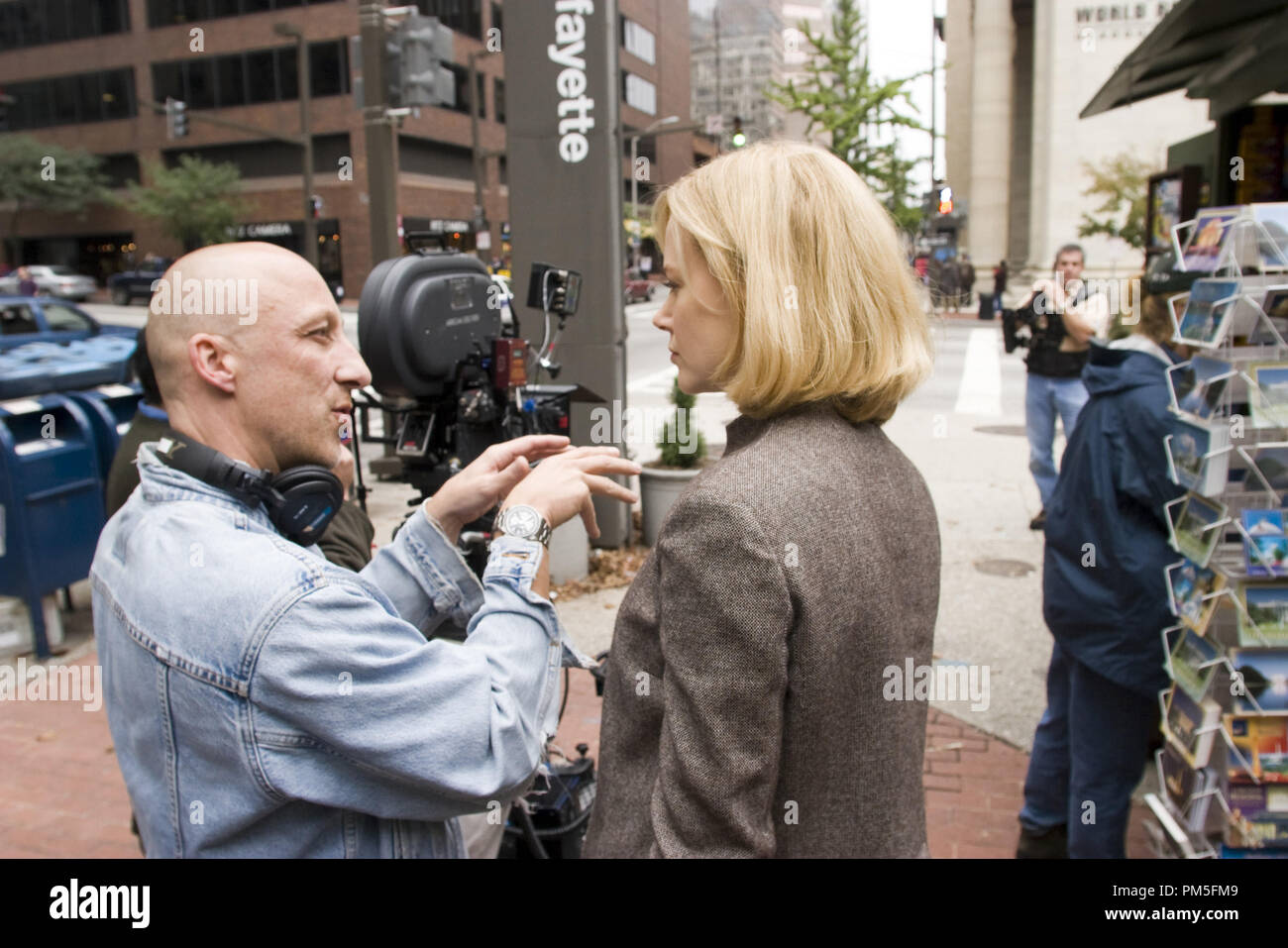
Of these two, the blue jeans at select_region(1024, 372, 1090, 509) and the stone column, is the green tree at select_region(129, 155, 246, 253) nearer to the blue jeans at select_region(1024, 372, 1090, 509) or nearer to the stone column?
the stone column

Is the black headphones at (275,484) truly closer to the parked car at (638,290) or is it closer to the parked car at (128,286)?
the parked car at (638,290)

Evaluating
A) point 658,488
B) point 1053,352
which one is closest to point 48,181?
point 658,488

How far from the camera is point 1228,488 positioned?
2.69 m

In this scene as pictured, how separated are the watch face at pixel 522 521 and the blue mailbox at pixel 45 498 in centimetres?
495

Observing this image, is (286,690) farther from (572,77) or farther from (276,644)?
(572,77)

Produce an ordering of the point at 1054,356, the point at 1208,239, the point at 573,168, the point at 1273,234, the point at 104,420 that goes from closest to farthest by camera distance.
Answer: the point at 1273,234 → the point at 1208,239 → the point at 104,420 → the point at 573,168 → the point at 1054,356

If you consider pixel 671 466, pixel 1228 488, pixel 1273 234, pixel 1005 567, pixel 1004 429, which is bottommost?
pixel 1005 567

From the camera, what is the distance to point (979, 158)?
115 feet

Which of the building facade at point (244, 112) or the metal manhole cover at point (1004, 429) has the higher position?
the building facade at point (244, 112)

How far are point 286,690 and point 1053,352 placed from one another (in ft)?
23.2

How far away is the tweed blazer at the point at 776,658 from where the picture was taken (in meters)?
1.34

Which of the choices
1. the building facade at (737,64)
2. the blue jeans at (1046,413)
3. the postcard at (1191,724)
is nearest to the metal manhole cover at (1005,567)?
the blue jeans at (1046,413)

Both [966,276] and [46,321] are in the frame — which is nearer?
[46,321]

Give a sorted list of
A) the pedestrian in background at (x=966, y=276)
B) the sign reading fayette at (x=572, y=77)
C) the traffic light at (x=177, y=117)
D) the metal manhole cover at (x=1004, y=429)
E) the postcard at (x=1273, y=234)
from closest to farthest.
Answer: the postcard at (x=1273, y=234), the sign reading fayette at (x=572, y=77), the metal manhole cover at (x=1004, y=429), the traffic light at (x=177, y=117), the pedestrian in background at (x=966, y=276)
